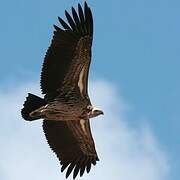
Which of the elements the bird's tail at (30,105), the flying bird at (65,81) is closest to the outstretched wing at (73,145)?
the flying bird at (65,81)

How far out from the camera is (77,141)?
28031mm

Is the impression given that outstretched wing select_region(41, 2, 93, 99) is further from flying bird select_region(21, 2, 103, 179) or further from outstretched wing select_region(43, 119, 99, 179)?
outstretched wing select_region(43, 119, 99, 179)

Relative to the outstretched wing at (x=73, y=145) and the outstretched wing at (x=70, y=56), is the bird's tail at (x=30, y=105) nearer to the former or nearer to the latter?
the outstretched wing at (x=70, y=56)

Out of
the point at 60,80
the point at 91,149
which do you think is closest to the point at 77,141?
the point at 91,149

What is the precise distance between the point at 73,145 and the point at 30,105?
2183 millimetres

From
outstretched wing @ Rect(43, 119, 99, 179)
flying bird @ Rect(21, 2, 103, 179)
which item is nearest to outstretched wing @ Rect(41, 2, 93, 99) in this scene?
flying bird @ Rect(21, 2, 103, 179)

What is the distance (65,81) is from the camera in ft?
87.8

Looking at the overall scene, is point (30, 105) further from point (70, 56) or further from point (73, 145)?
point (73, 145)

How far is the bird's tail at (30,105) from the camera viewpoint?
26312mm

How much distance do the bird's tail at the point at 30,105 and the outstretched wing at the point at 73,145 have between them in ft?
3.30

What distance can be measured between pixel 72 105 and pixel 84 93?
1.39ft

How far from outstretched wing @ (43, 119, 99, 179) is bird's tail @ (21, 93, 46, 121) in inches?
39.6

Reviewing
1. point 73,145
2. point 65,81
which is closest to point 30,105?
point 65,81

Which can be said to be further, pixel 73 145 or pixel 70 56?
pixel 73 145
